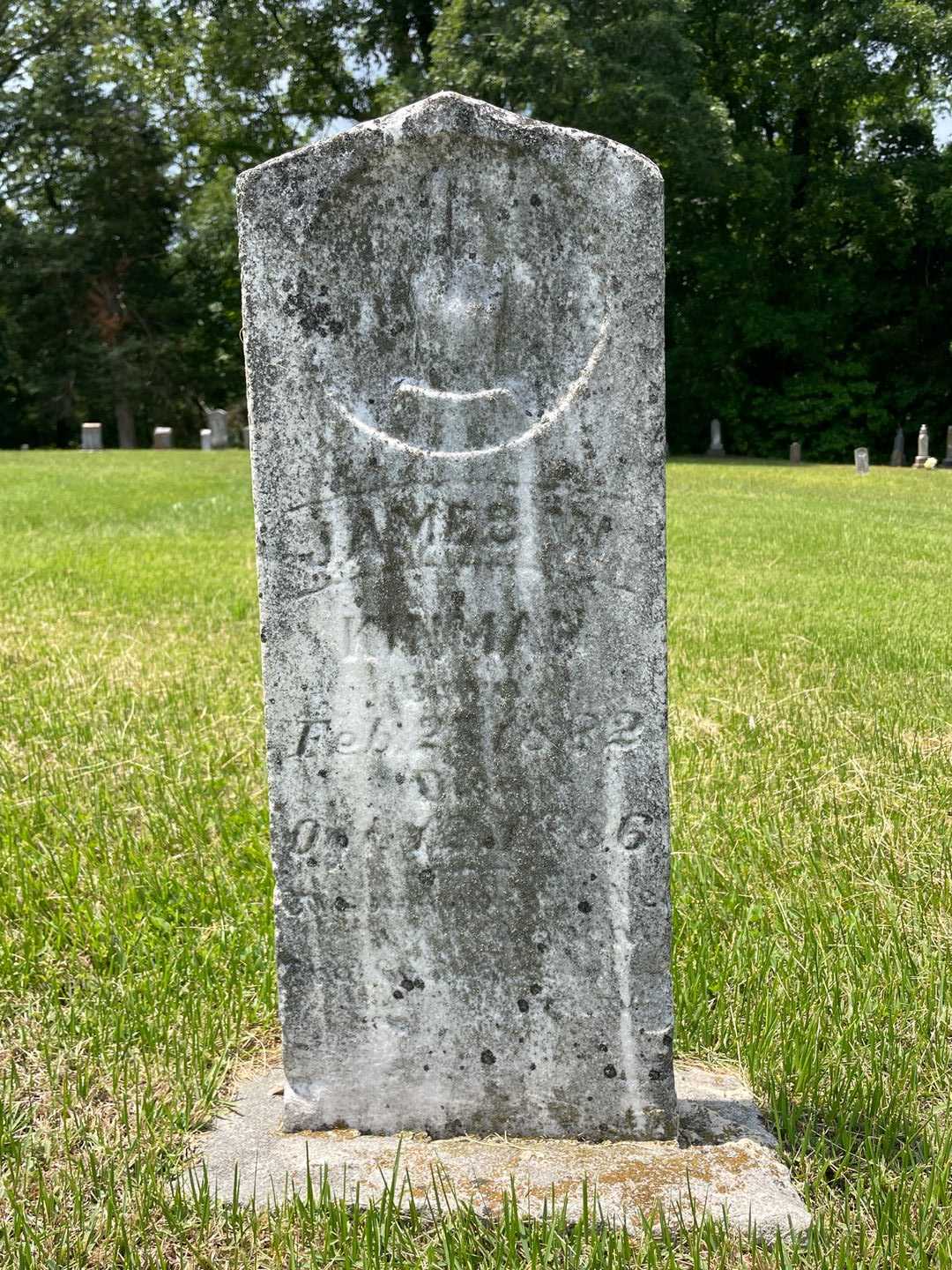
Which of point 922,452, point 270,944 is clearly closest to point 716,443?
point 922,452

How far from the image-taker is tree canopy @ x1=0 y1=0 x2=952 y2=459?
29.3m

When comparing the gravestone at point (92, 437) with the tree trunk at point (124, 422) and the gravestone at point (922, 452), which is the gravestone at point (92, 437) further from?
the gravestone at point (922, 452)

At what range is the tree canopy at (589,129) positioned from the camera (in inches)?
1153

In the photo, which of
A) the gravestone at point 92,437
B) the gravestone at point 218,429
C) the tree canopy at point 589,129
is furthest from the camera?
→ the gravestone at point 218,429

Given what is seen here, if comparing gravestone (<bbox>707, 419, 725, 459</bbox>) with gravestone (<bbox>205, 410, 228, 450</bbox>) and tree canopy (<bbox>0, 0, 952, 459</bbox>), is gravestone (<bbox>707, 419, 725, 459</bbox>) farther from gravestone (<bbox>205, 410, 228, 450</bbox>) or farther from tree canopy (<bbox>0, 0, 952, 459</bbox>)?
gravestone (<bbox>205, 410, 228, 450</bbox>)

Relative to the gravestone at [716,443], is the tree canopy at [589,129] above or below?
above

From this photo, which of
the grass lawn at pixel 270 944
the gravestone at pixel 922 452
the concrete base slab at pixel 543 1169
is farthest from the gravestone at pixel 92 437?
the concrete base slab at pixel 543 1169

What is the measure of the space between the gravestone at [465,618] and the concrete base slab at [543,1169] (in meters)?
0.07

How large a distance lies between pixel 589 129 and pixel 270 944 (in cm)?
2896

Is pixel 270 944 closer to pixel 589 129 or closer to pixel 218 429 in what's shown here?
pixel 589 129

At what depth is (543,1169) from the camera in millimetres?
2539

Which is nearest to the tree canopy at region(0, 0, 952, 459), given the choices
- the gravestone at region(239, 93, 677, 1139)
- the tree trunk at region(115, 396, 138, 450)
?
the tree trunk at region(115, 396, 138, 450)

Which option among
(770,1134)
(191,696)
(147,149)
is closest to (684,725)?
(191,696)

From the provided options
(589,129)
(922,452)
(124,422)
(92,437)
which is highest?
(589,129)
